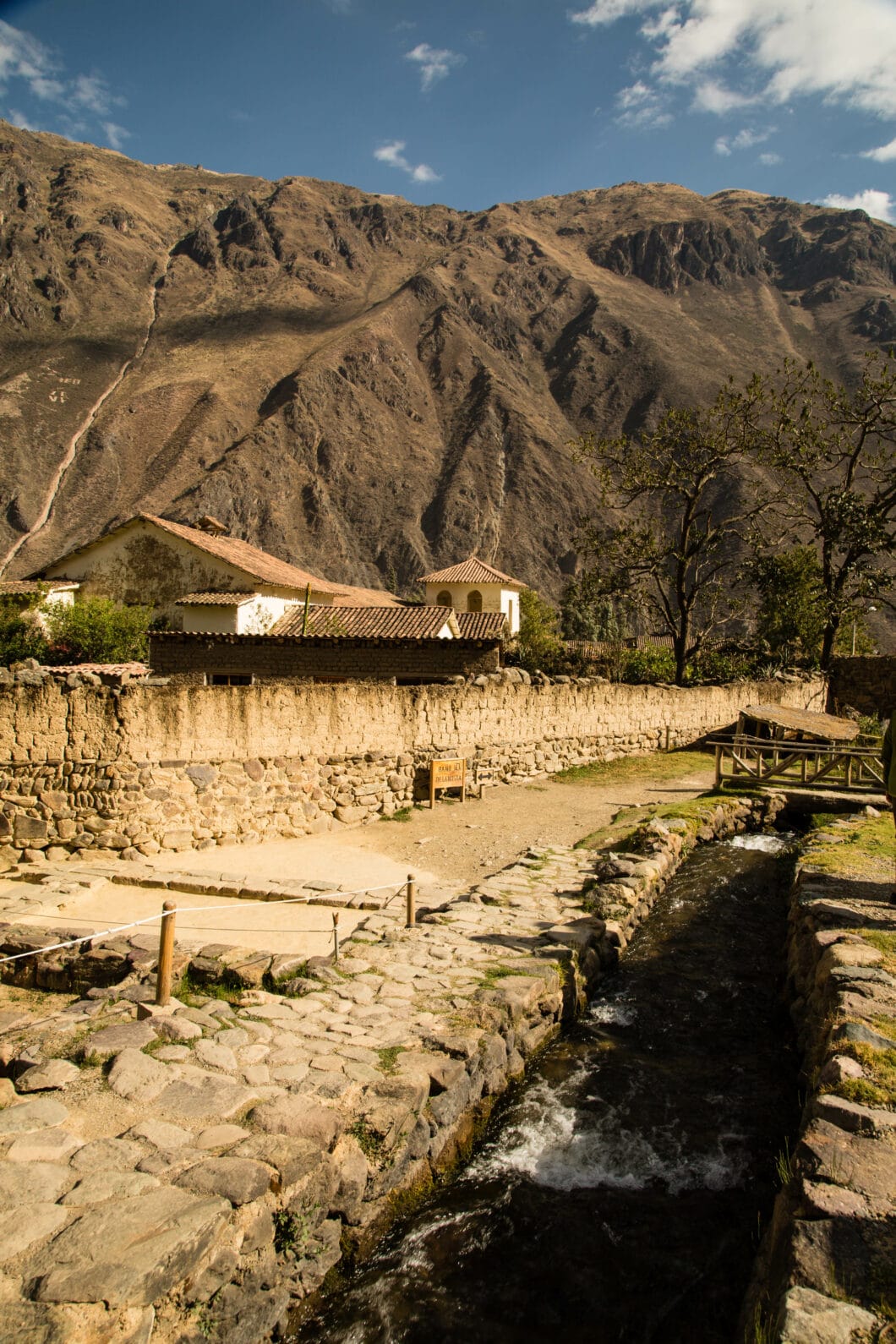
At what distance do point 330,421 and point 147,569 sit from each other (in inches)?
2429

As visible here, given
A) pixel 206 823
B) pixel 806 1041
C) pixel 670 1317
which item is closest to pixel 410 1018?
pixel 670 1317

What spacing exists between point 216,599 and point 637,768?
18043mm

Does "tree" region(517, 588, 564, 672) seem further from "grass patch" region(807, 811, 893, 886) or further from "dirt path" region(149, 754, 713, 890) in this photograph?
"grass patch" region(807, 811, 893, 886)

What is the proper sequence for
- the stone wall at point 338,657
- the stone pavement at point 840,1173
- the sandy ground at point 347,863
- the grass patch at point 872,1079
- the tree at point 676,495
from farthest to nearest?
the tree at point 676,495
the stone wall at point 338,657
the sandy ground at point 347,863
the grass patch at point 872,1079
the stone pavement at point 840,1173

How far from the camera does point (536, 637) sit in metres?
42.9

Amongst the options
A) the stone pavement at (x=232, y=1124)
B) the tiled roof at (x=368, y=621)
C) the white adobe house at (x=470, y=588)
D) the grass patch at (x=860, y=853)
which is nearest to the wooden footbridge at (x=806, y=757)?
the grass patch at (x=860, y=853)

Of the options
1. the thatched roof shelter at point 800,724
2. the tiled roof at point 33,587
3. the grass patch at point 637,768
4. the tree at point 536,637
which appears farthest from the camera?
the tree at point 536,637

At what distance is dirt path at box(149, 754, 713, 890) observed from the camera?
9.80 m

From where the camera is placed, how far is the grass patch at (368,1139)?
3.85 m

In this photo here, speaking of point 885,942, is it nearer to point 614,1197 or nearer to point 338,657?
point 614,1197

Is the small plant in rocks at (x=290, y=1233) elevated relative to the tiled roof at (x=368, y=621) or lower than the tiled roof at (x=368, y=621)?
lower

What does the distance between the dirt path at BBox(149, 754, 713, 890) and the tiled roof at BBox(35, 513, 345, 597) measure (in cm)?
2028

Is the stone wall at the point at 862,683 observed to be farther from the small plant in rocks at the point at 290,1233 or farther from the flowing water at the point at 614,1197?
the small plant in rocks at the point at 290,1233

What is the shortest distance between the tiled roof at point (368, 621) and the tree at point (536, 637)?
15.3 feet
